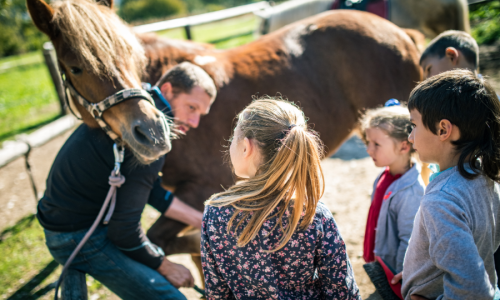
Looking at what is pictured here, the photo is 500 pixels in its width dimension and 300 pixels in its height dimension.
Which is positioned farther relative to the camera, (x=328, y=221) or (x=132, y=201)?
(x=132, y=201)

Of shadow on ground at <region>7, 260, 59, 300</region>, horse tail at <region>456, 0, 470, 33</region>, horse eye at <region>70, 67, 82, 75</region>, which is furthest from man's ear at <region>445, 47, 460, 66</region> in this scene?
horse tail at <region>456, 0, 470, 33</region>

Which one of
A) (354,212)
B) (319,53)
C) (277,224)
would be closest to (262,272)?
(277,224)

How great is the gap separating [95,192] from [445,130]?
164 centimetres

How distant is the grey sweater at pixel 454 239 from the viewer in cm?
100

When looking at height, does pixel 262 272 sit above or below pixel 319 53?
below

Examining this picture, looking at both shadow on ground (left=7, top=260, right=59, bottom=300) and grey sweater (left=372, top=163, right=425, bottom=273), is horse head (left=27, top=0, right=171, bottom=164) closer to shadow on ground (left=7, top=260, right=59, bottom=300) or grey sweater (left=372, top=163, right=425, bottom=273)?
grey sweater (left=372, top=163, right=425, bottom=273)

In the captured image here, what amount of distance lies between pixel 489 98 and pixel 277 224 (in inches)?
32.9

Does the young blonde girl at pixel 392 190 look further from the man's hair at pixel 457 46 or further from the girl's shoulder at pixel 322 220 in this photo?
the girl's shoulder at pixel 322 220

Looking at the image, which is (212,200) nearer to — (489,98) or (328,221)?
(328,221)

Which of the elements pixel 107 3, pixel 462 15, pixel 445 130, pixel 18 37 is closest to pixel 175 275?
pixel 445 130

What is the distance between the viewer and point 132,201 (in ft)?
5.41

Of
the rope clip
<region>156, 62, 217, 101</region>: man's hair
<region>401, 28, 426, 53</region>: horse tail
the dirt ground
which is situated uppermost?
<region>156, 62, 217, 101</region>: man's hair

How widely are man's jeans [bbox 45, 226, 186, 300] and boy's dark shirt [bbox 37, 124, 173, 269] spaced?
0.04m

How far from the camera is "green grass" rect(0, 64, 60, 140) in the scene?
7.37 metres
